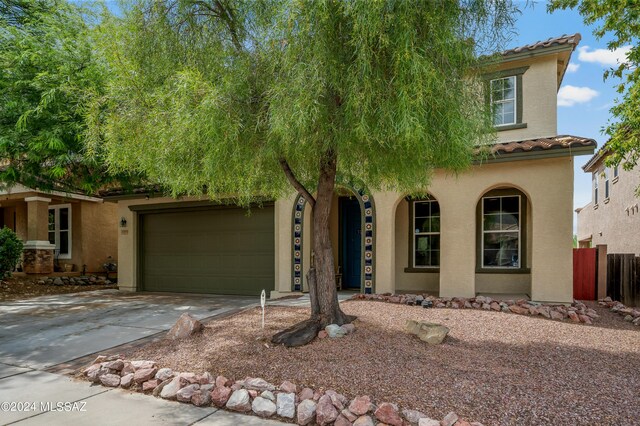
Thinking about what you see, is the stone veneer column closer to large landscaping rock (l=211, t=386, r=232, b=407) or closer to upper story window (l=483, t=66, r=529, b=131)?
large landscaping rock (l=211, t=386, r=232, b=407)

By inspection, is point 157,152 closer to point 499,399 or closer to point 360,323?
point 360,323

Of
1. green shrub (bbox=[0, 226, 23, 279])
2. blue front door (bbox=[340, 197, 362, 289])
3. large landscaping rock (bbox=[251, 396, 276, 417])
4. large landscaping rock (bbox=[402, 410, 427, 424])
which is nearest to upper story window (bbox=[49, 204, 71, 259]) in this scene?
green shrub (bbox=[0, 226, 23, 279])

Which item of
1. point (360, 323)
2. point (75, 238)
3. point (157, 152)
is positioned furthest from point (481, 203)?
point (75, 238)

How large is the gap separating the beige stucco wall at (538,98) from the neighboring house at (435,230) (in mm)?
21

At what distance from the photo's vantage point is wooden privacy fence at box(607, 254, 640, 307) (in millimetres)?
9750

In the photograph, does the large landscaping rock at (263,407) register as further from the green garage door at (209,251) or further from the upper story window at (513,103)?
the upper story window at (513,103)

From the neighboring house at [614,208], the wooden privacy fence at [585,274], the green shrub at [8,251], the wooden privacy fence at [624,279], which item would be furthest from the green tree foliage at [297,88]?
the neighboring house at [614,208]

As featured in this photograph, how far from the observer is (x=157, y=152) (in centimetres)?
508

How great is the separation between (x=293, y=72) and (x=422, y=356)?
3479 millimetres

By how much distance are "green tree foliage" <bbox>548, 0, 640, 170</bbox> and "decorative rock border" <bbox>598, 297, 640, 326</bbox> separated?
112 inches

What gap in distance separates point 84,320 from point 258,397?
555 centimetres

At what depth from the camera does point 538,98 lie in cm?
972

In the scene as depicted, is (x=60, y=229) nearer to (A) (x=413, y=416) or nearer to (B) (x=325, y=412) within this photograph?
(B) (x=325, y=412)

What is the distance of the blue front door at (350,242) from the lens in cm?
1167
